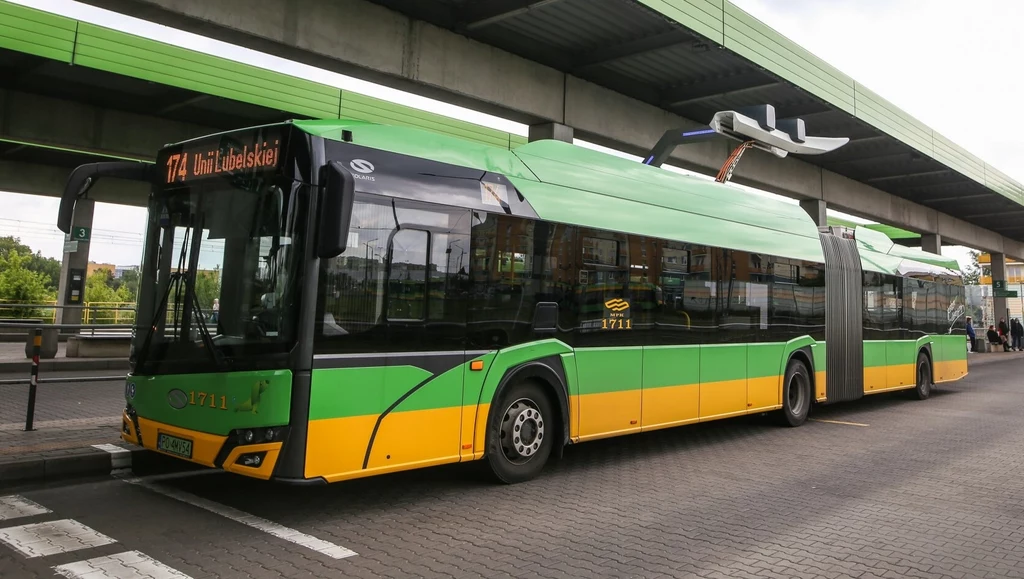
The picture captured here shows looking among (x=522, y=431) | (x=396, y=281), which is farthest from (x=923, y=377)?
(x=396, y=281)

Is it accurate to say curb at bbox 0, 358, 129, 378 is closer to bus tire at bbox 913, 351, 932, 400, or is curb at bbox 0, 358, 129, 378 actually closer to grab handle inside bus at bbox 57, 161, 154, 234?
grab handle inside bus at bbox 57, 161, 154, 234

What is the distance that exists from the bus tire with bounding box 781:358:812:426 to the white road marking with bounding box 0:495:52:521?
9.65 meters

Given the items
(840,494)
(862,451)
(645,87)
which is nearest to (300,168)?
(840,494)

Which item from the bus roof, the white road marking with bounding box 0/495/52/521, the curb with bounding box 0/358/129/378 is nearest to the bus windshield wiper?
the bus roof

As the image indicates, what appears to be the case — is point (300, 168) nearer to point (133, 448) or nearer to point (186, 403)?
point (186, 403)

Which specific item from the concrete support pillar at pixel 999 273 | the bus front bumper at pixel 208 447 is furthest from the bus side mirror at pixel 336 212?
the concrete support pillar at pixel 999 273

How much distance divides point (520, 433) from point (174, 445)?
3.09 m

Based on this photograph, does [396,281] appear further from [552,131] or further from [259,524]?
[552,131]

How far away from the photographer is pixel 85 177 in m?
6.51

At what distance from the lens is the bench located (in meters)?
17.1

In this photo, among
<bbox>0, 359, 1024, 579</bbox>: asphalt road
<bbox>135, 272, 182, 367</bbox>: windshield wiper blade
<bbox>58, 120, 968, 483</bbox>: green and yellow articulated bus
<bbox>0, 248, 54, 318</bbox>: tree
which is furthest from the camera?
<bbox>0, 248, 54, 318</bbox>: tree

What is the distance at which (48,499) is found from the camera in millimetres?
6016

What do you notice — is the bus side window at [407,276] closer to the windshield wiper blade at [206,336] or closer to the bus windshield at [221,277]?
the bus windshield at [221,277]

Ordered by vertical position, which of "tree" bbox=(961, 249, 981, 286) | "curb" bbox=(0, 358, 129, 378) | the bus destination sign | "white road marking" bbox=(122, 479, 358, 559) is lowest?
"white road marking" bbox=(122, 479, 358, 559)
